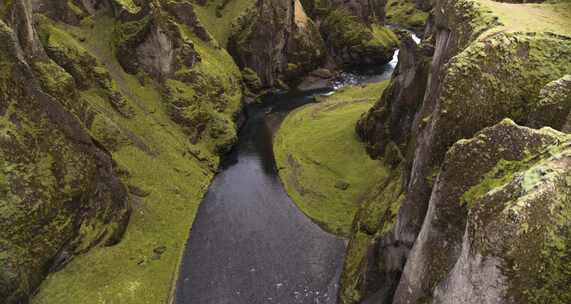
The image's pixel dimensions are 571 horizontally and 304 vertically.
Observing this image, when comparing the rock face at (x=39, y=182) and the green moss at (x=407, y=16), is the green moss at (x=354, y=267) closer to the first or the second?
the rock face at (x=39, y=182)

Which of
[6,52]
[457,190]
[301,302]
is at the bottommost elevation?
[301,302]

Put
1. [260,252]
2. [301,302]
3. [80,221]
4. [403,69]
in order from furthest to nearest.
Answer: [403,69] → [260,252] → [80,221] → [301,302]

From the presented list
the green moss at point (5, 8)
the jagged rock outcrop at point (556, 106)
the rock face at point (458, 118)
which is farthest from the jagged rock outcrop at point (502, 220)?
the green moss at point (5, 8)

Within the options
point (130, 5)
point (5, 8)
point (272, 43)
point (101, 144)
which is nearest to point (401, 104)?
point (101, 144)

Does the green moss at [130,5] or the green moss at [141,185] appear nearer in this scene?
the green moss at [141,185]

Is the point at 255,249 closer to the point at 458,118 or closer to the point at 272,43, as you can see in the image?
the point at 458,118

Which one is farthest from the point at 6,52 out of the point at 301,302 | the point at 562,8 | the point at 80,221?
the point at 562,8

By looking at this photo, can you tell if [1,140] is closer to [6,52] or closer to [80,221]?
[6,52]
